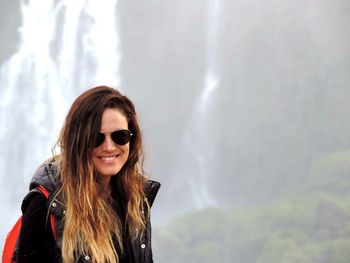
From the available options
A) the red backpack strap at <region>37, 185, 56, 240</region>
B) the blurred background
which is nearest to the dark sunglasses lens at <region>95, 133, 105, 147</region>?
the red backpack strap at <region>37, 185, 56, 240</region>

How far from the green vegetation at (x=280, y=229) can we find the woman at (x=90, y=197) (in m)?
5.24

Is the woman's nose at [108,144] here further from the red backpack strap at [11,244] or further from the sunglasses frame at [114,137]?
the red backpack strap at [11,244]

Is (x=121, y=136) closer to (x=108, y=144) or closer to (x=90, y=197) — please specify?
(x=108, y=144)

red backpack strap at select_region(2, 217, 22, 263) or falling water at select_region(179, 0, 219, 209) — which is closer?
red backpack strap at select_region(2, 217, 22, 263)

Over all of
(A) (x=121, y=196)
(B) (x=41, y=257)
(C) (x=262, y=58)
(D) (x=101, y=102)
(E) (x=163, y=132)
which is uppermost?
(C) (x=262, y=58)

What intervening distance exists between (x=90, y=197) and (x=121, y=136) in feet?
0.44

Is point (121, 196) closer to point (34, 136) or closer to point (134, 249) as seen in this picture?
point (134, 249)

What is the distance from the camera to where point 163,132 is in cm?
649

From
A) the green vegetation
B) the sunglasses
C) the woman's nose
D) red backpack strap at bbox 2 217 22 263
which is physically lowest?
red backpack strap at bbox 2 217 22 263

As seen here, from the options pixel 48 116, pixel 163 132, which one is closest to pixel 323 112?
pixel 163 132

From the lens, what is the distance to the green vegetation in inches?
233

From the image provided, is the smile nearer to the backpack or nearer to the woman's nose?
the woman's nose

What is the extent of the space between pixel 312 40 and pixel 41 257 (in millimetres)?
6144

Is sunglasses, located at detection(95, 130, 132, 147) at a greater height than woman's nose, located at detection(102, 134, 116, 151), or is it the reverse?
sunglasses, located at detection(95, 130, 132, 147)
